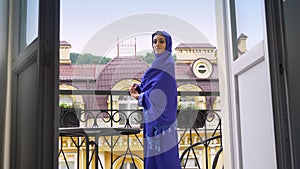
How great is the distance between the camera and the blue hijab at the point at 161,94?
3.31m

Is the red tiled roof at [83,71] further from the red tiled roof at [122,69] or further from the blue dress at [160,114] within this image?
the blue dress at [160,114]

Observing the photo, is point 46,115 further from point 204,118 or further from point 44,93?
point 204,118

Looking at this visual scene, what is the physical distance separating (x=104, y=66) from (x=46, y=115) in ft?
12.7

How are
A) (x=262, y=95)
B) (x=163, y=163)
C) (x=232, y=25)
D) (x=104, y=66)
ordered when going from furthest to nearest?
(x=104, y=66) < (x=163, y=163) < (x=232, y=25) < (x=262, y=95)

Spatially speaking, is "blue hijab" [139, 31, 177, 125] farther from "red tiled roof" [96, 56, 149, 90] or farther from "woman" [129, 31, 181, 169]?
"red tiled roof" [96, 56, 149, 90]

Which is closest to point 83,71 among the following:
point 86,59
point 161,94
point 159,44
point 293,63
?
point 86,59

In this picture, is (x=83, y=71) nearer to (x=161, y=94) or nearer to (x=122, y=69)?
(x=122, y=69)

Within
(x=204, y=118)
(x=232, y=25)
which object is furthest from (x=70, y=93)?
(x=232, y=25)

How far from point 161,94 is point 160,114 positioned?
18cm

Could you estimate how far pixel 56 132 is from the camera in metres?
1.36

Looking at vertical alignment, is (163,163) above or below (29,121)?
below

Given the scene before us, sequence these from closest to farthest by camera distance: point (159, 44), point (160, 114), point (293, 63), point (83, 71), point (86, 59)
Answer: point (293, 63), point (160, 114), point (159, 44), point (86, 59), point (83, 71)

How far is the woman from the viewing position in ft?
10.5

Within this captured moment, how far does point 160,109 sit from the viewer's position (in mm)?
3314
